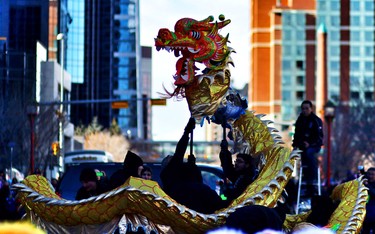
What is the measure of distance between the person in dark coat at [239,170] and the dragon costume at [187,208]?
161 millimetres

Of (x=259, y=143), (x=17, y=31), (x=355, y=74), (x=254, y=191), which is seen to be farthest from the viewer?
(x=355, y=74)

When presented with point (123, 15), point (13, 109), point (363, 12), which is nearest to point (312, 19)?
point (363, 12)

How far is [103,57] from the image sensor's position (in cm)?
15275

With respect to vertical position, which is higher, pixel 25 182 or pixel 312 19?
pixel 312 19

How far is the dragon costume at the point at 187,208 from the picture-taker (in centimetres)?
934

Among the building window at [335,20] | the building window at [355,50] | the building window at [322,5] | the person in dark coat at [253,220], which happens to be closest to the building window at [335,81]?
the building window at [355,50]

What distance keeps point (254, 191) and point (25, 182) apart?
2.17 meters

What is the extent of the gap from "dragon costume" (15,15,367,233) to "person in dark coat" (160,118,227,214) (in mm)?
188

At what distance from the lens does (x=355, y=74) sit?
152 metres

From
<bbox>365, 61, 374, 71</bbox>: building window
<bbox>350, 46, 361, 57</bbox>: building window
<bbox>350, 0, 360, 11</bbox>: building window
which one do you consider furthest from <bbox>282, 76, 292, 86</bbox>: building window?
<bbox>350, 0, 360, 11</bbox>: building window

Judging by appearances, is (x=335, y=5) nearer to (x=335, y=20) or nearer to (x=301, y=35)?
(x=335, y=20)

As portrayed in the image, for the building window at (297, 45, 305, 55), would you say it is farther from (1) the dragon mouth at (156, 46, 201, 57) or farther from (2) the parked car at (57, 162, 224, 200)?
(1) the dragon mouth at (156, 46, 201, 57)

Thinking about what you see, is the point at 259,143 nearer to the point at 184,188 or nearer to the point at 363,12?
the point at 184,188

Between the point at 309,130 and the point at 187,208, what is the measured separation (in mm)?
5708
